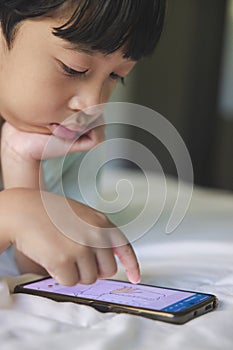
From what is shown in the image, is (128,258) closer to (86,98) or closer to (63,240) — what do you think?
(63,240)

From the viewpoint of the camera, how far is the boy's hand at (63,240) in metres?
0.59

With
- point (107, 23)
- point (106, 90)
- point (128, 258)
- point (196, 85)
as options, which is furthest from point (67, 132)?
point (196, 85)

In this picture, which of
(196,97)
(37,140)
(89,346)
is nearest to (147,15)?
(37,140)

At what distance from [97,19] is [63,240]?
0.28 metres

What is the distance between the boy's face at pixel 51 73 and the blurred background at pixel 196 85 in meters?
1.98

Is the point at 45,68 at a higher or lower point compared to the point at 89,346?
higher

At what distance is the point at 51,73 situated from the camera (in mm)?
785

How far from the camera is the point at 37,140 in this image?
3.16 ft

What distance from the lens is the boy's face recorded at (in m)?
0.77

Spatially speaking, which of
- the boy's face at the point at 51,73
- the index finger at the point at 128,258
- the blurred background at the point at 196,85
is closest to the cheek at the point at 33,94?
the boy's face at the point at 51,73

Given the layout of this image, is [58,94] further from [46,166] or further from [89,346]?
[89,346]

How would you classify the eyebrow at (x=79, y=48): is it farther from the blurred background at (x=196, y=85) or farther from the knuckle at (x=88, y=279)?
the blurred background at (x=196, y=85)

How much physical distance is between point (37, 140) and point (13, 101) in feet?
0.44

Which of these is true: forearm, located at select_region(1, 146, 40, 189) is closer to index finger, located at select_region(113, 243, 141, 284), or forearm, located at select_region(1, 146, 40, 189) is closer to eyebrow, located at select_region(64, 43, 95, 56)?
eyebrow, located at select_region(64, 43, 95, 56)
